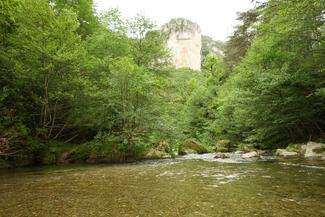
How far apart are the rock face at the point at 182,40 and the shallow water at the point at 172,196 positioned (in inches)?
2574

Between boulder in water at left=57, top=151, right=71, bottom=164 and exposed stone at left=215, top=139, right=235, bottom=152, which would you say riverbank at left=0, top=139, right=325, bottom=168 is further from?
exposed stone at left=215, top=139, right=235, bottom=152

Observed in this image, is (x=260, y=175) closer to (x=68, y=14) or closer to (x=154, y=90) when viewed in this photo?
(x=154, y=90)

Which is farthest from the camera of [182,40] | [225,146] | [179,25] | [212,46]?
[212,46]

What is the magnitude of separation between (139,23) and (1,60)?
459 inches

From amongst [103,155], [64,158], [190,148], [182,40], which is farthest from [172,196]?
[182,40]

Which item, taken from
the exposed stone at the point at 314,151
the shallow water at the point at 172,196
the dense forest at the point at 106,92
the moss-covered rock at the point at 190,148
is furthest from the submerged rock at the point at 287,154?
the moss-covered rock at the point at 190,148

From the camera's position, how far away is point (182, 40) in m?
73.0

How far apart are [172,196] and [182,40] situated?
6940cm

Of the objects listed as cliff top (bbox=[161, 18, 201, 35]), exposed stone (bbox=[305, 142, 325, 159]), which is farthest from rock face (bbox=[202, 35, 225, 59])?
exposed stone (bbox=[305, 142, 325, 159])

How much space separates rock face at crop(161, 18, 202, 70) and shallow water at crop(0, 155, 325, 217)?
65390 mm

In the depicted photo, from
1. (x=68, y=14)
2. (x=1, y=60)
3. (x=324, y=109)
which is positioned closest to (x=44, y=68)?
(x=1, y=60)

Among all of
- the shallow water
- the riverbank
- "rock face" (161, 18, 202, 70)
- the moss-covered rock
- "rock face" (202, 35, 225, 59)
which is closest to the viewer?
the shallow water

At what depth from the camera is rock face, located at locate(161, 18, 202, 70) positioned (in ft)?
239

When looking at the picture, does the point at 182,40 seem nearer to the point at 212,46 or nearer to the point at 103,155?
the point at 212,46
